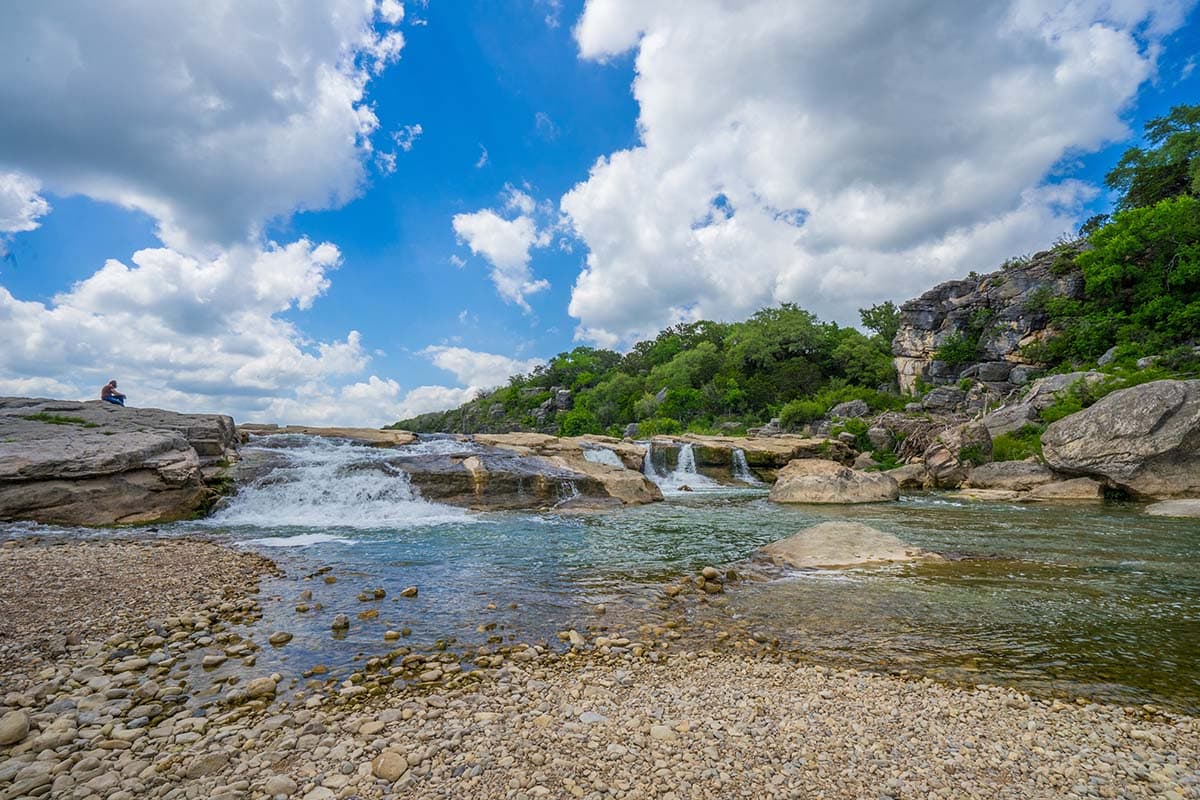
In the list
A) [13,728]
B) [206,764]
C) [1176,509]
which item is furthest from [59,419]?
[1176,509]

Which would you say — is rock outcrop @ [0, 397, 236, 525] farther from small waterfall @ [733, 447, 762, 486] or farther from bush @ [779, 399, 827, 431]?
bush @ [779, 399, 827, 431]

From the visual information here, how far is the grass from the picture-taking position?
56.8 feet

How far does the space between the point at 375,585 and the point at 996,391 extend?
151ft

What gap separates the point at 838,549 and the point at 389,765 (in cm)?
887

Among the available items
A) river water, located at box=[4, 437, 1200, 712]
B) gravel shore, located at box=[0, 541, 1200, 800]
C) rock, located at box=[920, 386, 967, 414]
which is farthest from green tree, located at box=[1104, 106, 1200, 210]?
gravel shore, located at box=[0, 541, 1200, 800]

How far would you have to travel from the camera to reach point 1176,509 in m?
15.2

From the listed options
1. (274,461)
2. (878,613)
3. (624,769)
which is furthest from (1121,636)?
(274,461)

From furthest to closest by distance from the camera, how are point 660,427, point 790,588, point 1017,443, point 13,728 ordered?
Result: point 660,427 → point 1017,443 → point 790,588 → point 13,728

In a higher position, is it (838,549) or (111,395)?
(111,395)

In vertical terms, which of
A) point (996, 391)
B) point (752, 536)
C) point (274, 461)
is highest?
point (996, 391)

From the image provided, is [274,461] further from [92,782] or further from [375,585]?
[92,782]

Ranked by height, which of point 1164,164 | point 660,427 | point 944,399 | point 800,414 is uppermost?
point 1164,164

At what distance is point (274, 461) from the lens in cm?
1897

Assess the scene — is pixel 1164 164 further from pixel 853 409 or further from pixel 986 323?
pixel 853 409
